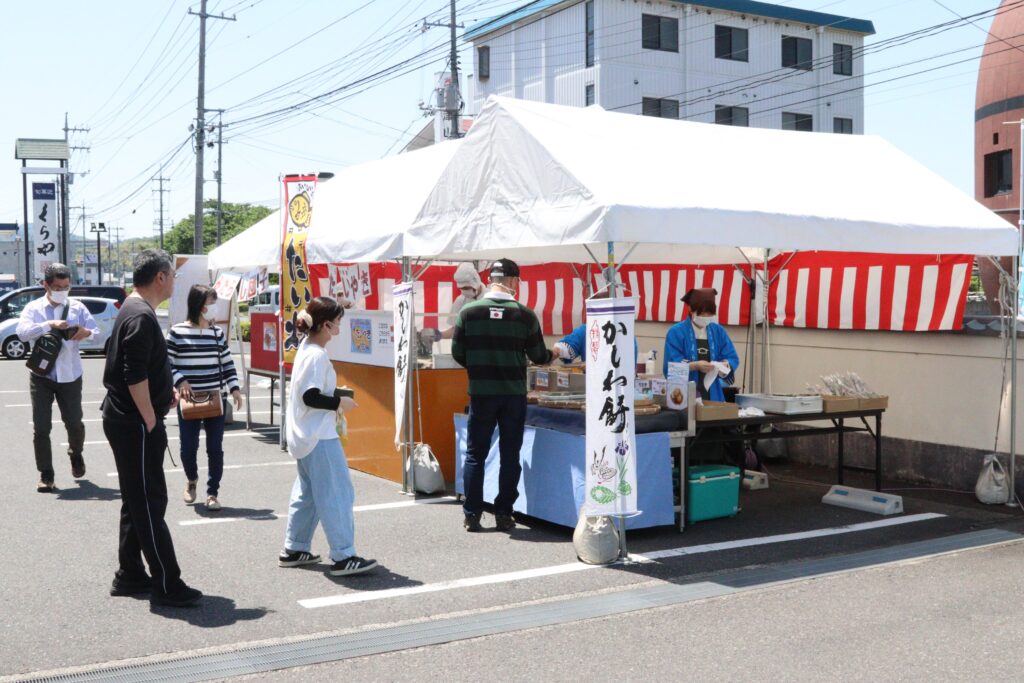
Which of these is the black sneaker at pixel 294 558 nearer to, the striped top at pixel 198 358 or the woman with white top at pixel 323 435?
the woman with white top at pixel 323 435

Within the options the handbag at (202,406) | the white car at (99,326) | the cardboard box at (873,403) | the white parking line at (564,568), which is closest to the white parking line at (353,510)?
the handbag at (202,406)

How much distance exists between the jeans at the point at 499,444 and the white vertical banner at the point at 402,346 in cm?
136

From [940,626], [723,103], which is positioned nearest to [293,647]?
[940,626]

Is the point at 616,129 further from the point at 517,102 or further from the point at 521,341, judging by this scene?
the point at 521,341

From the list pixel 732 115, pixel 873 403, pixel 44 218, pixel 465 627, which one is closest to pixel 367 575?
pixel 465 627

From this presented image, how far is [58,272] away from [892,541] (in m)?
7.14

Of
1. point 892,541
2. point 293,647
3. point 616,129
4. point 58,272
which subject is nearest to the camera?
point 293,647

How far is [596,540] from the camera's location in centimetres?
639

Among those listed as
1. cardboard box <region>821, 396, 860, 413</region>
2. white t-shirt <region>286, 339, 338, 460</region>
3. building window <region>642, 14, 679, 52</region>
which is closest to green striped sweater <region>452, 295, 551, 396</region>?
white t-shirt <region>286, 339, 338, 460</region>

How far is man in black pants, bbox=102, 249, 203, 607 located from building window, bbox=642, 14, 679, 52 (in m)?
34.3

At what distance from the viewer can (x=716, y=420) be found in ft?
24.3

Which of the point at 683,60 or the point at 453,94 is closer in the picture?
the point at 453,94

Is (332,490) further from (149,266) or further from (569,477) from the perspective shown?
(569,477)

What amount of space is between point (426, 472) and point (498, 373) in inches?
75.2
